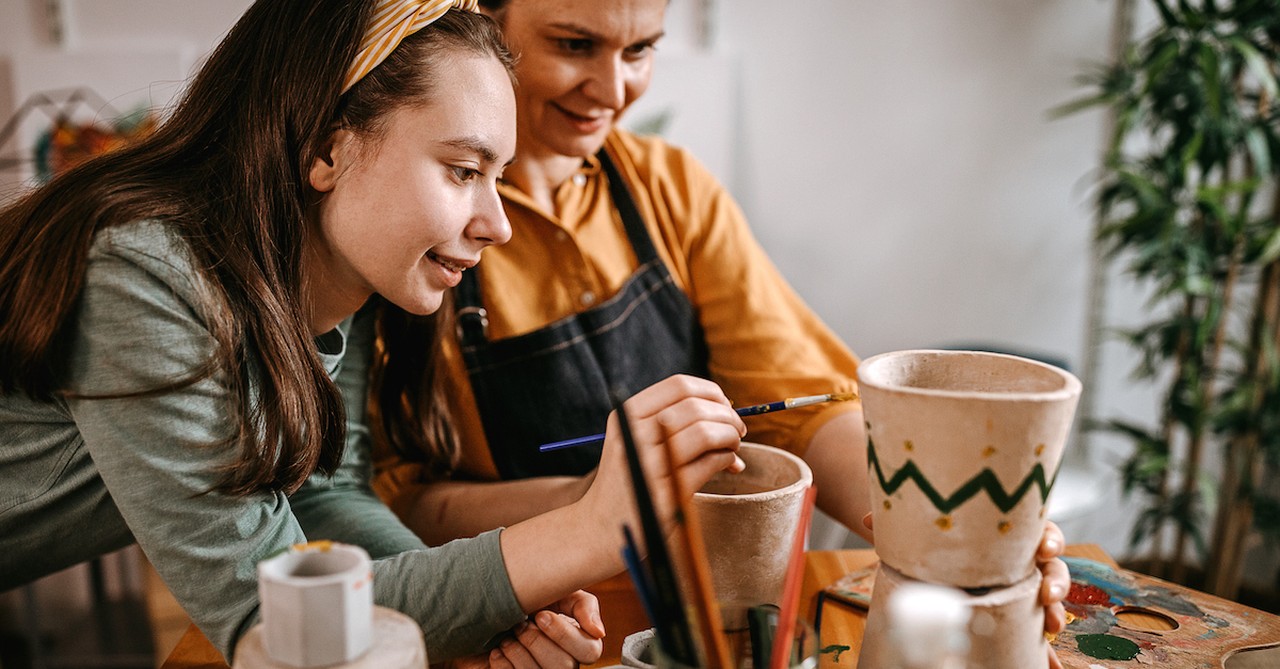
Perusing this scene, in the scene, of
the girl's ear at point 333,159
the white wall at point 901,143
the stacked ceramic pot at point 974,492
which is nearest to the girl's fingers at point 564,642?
the stacked ceramic pot at point 974,492

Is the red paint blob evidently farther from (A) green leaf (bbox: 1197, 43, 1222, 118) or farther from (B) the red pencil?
(A) green leaf (bbox: 1197, 43, 1222, 118)

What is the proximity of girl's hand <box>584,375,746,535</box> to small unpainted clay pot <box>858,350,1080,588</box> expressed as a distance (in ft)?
0.51

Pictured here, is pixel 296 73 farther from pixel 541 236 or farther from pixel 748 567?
pixel 748 567

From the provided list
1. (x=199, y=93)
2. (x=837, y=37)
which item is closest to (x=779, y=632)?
(x=199, y=93)

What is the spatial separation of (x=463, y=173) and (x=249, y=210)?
0.20 metres

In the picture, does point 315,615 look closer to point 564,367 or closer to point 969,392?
point 969,392

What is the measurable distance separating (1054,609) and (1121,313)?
2.21 metres

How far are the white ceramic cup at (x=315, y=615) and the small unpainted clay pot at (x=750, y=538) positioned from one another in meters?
0.31

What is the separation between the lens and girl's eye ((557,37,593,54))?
1203 mm

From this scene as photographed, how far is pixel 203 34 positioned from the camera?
8.36 feet

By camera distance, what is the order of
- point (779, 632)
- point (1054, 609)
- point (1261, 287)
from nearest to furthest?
point (779, 632) < point (1054, 609) < point (1261, 287)

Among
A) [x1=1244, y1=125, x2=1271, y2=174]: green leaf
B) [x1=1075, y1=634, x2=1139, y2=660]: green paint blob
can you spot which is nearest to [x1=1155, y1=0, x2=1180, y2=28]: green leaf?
[x1=1244, y1=125, x2=1271, y2=174]: green leaf

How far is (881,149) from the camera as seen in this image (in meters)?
2.67

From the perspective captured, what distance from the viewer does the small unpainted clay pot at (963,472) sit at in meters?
0.63
